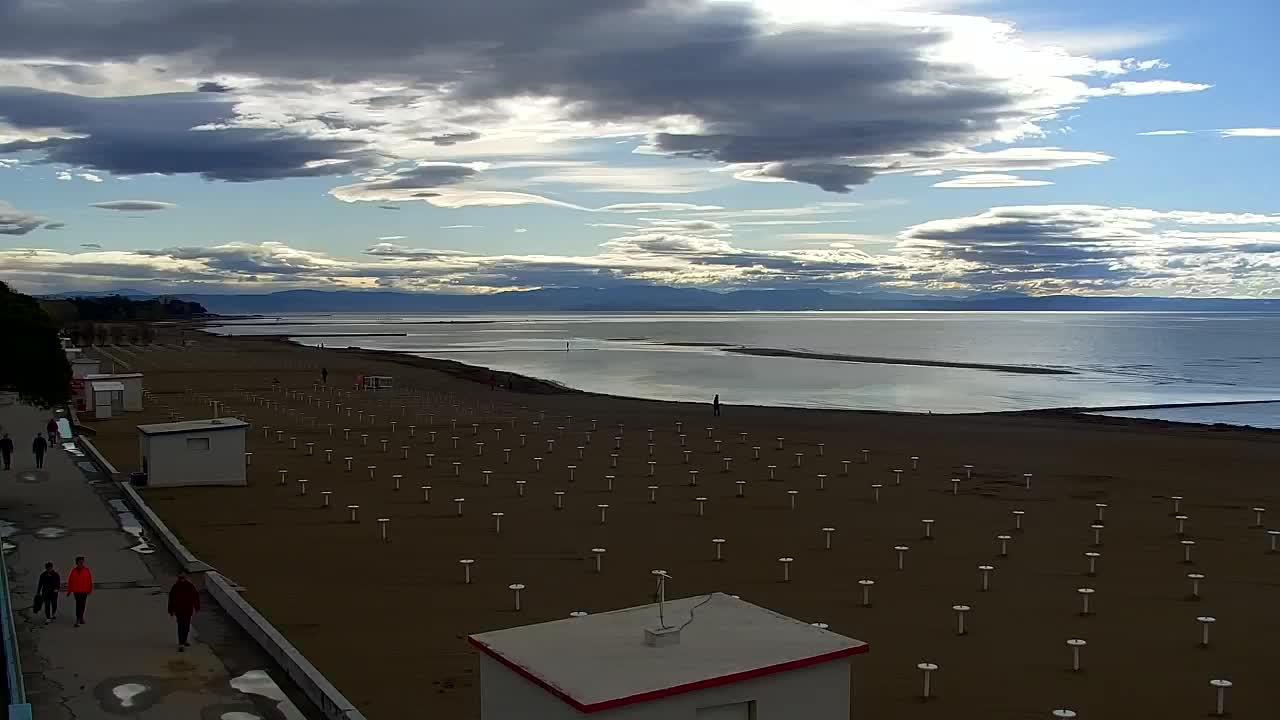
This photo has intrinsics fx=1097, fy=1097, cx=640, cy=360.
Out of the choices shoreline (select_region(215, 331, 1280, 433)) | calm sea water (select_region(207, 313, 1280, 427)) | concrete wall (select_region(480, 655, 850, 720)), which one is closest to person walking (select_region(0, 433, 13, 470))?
concrete wall (select_region(480, 655, 850, 720))

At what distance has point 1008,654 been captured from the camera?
14.4 meters

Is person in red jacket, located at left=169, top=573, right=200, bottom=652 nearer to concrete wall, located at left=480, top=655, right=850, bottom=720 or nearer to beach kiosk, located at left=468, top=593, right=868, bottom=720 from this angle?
beach kiosk, located at left=468, top=593, right=868, bottom=720

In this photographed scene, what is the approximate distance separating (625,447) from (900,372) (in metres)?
57.8

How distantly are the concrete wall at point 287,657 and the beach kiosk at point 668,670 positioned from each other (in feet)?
7.77

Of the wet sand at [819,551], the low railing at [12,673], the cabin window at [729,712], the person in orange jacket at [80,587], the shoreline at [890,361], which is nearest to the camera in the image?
the cabin window at [729,712]

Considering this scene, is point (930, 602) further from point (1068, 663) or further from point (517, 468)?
point (517, 468)

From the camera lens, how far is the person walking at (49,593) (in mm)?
14258

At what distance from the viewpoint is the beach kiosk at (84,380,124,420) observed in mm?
43656

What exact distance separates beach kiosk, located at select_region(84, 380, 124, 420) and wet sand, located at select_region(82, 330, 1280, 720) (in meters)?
3.14

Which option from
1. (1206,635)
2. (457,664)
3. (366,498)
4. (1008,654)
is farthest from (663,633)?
(366,498)

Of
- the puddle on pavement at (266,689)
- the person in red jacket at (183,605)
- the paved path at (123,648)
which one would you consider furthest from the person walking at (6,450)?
the puddle on pavement at (266,689)

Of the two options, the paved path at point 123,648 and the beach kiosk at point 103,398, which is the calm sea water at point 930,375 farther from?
the paved path at point 123,648

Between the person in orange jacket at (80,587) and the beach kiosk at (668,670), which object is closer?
the beach kiosk at (668,670)

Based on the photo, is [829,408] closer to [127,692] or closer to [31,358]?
[31,358]
